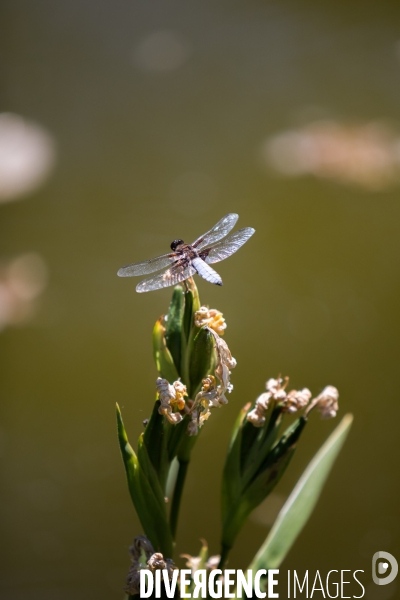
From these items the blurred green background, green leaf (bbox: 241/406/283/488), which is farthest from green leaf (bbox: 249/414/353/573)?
the blurred green background

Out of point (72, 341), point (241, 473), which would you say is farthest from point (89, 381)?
point (241, 473)

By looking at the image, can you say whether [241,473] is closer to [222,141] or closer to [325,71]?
[222,141]

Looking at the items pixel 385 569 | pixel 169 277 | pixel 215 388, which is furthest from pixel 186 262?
pixel 385 569

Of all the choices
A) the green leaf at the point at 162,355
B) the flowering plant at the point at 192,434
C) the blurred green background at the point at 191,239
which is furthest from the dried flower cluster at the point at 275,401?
the blurred green background at the point at 191,239

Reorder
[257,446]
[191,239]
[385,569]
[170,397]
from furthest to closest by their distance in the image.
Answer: [191,239]
[385,569]
[257,446]
[170,397]

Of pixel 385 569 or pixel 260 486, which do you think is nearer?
pixel 260 486

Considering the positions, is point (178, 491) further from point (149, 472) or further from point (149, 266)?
point (149, 266)
